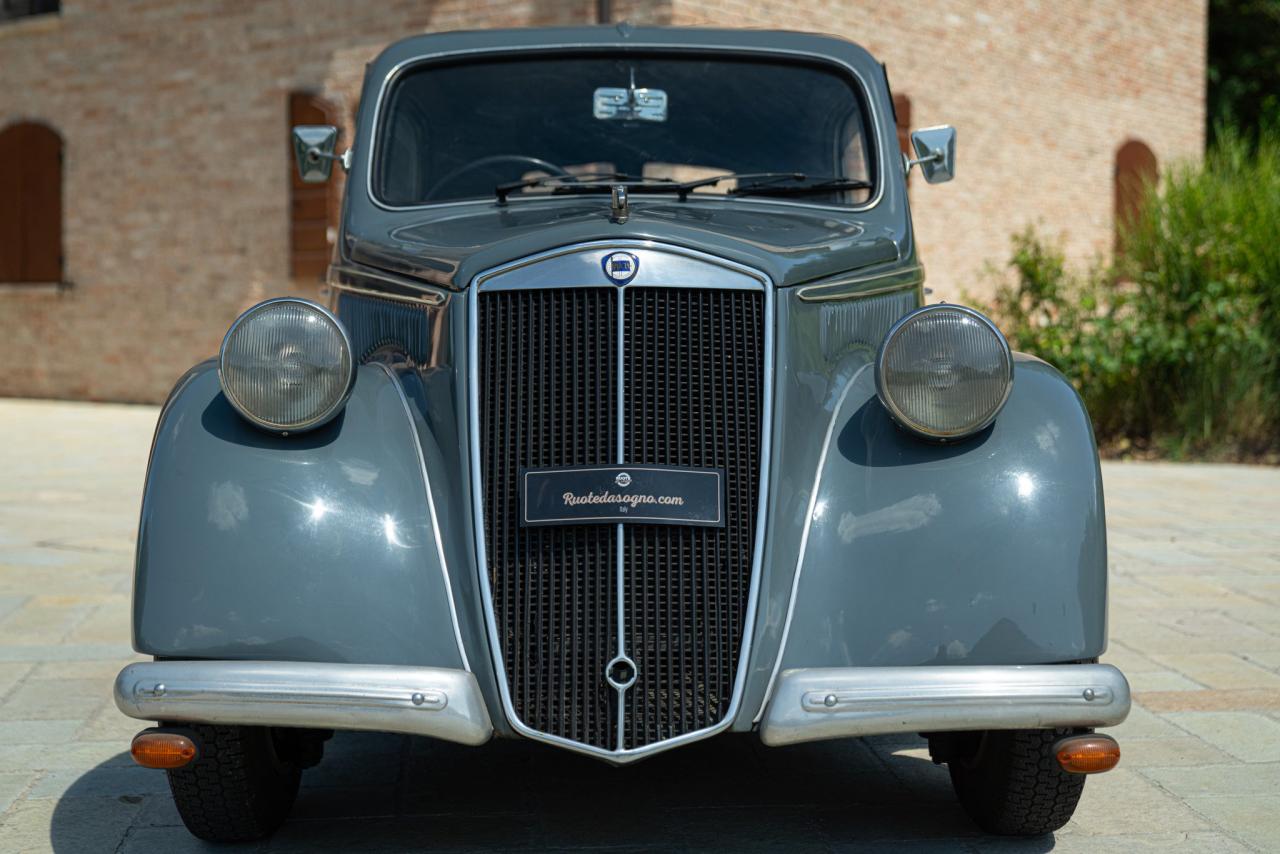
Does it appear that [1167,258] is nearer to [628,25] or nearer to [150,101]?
[628,25]

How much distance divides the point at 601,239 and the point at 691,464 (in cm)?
48

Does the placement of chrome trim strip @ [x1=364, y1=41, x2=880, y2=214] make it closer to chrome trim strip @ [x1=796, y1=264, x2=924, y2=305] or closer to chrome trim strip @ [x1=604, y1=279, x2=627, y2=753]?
chrome trim strip @ [x1=796, y1=264, x2=924, y2=305]

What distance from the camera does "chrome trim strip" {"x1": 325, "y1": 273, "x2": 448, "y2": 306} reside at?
3.07 metres

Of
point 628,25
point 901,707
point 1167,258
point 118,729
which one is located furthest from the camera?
point 1167,258

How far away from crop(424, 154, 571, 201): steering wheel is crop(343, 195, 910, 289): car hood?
0.68 ft

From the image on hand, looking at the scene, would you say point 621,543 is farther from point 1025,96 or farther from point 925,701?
point 1025,96

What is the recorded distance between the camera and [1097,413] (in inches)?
437

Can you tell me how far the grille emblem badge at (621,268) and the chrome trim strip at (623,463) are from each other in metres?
0.01

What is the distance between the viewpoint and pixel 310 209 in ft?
46.0

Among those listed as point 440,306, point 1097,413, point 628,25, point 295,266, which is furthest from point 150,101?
point 440,306

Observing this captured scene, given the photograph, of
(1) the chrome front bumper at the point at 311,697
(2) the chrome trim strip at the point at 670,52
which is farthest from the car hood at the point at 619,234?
(1) the chrome front bumper at the point at 311,697

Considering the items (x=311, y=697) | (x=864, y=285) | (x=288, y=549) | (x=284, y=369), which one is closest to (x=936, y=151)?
(x=864, y=285)

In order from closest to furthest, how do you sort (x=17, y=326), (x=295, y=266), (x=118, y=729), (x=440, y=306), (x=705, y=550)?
(x=705, y=550) < (x=440, y=306) < (x=118, y=729) < (x=295, y=266) < (x=17, y=326)

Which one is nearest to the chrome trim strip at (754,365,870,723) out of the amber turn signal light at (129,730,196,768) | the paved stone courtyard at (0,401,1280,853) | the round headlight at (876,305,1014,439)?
the round headlight at (876,305,1014,439)
